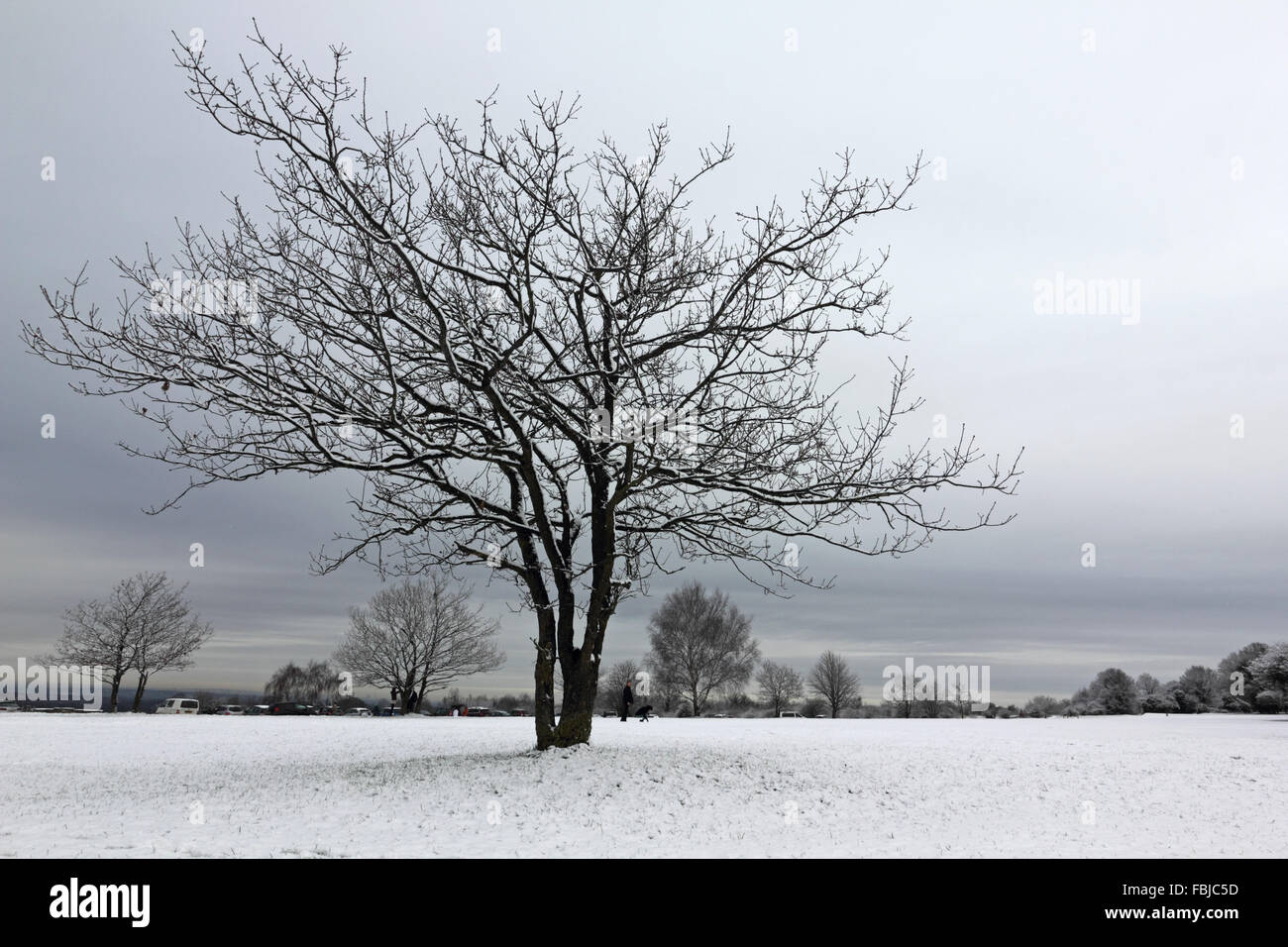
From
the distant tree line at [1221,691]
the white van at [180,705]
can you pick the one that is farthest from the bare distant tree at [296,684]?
the distant tree line at [1221,691]

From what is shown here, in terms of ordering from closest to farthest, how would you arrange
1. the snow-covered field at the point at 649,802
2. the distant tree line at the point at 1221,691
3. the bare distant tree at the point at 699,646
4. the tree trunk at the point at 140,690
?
the snow-covered field at the point at 649,802 < the distant tree line at the point at 1221,691 < the tree trunk at the point at 140,690 < the bare distant tree at the point at 699,646

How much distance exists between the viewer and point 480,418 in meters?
15.1

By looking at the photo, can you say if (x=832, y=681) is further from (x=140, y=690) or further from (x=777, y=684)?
(x=140, y=690)

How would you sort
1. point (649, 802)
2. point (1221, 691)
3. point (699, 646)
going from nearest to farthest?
point (649, 802) → point (1221, 691) → point (699, 646)

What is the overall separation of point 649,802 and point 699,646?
6261 centimetres

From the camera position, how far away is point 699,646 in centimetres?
7250

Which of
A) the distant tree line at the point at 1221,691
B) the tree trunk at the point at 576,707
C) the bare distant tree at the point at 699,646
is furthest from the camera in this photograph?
the bare distant tree at the point at 699,646

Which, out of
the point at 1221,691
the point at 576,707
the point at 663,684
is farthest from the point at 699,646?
the point at 576,707

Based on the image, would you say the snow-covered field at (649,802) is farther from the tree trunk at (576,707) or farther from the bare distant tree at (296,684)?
the bare distant tree at (296,684)

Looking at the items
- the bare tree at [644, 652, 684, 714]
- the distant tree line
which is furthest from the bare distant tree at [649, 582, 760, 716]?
the distant tree line

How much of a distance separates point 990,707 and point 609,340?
63590 millimetres

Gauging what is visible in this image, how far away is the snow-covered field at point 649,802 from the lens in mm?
9109

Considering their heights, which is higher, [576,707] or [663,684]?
[576,707]

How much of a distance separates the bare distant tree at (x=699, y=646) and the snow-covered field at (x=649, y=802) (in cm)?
5403
